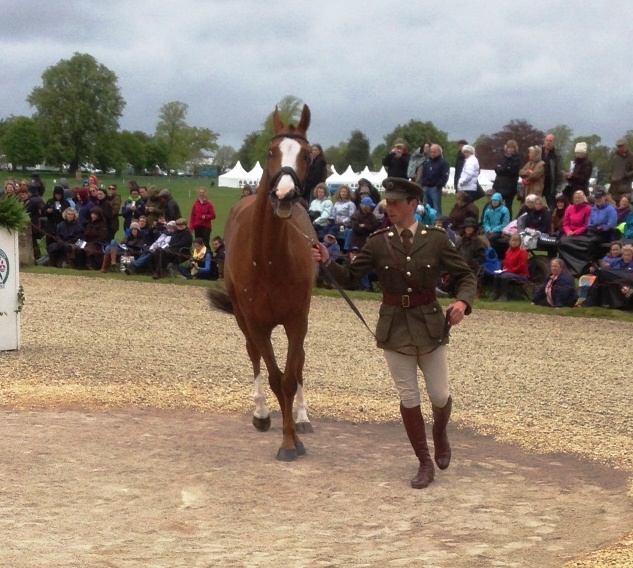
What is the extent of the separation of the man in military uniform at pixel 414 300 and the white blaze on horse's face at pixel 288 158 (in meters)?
0.45

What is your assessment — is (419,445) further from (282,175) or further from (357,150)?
(357,150)

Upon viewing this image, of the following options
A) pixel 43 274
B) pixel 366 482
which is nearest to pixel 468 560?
pixel 366 482

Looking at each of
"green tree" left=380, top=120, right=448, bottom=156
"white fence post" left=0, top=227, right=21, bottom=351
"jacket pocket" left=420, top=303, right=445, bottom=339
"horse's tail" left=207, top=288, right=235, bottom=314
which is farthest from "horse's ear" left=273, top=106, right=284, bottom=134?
"green tree" left=380, top=120, right=448, bottom=156

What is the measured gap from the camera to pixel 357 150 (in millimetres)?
84875

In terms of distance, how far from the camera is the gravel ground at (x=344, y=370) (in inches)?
332

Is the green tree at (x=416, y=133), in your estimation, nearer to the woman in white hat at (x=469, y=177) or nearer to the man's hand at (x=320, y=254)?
the woman in white hat at (x=469, y=177)

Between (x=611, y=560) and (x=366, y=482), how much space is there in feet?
6.40

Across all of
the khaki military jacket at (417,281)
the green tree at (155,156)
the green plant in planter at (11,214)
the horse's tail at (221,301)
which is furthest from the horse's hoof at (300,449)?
the green tree at (155,156)

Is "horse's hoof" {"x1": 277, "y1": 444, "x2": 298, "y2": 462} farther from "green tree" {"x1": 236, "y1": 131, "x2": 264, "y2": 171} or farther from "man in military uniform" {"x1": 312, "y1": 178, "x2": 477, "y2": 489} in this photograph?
"green tree" {"x1": 236, "y1": 131, "x2": 264, "y2": 171}

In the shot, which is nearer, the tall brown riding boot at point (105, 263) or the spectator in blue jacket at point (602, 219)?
the spectator in blue jacket at point (602, 219)

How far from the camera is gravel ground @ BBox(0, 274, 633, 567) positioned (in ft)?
27.7

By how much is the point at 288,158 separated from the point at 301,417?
233cm

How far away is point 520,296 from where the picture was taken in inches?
647

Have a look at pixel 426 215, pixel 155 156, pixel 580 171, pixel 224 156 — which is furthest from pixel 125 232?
pixel 224 156
